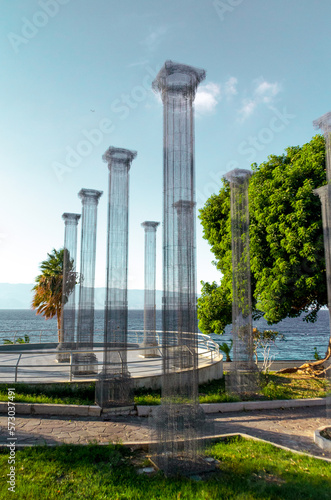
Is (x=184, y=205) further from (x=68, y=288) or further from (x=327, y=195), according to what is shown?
(x=68, y=288)

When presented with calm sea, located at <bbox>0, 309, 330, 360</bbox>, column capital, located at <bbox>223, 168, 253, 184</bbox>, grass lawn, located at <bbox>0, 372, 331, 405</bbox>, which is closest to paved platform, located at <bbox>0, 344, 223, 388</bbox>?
grass lawn, located at <bbox>0, 372, 331, 405</bbox>

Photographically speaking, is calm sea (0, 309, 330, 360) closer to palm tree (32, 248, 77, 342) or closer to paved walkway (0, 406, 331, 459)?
palm tree (32, 248, 77, 342)

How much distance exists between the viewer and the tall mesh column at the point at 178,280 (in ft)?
19.9

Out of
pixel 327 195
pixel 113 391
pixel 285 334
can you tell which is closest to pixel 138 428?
pixel 113 391

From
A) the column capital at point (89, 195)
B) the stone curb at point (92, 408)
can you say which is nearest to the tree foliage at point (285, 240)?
the stone curb at point (92, 408)

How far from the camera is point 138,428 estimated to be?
830cm

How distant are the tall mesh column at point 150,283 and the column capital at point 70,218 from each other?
3.72 m

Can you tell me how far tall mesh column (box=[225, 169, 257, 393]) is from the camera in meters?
11.2

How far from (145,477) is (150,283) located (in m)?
12.5

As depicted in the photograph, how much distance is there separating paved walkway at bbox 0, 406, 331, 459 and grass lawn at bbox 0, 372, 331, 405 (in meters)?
0.78

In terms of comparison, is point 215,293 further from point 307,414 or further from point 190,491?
point 190,491

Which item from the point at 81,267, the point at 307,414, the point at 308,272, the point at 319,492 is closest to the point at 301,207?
the point at 308,272

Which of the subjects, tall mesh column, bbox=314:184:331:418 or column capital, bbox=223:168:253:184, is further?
column capital, bbox=223:168:253:184

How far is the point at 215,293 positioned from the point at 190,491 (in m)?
12.5
